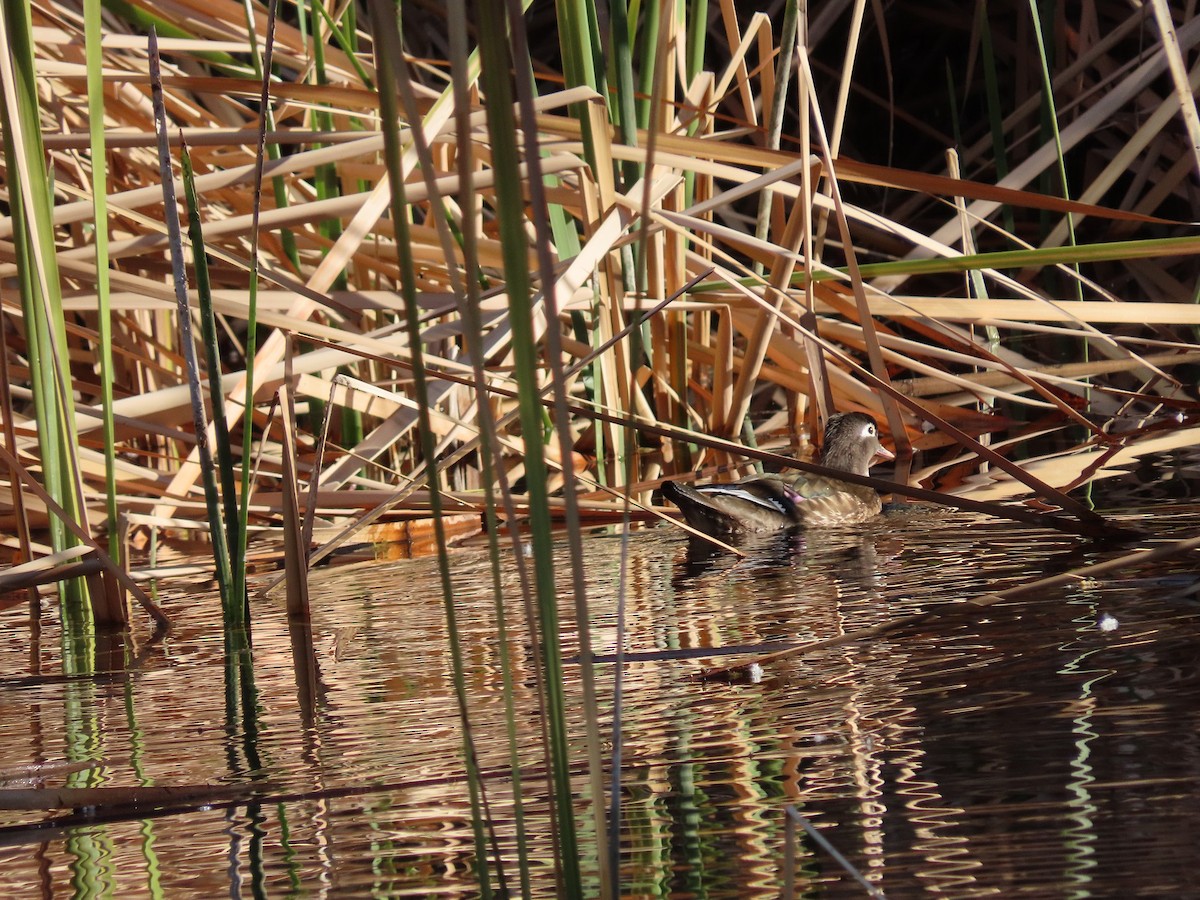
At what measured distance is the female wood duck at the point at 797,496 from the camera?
128 inches

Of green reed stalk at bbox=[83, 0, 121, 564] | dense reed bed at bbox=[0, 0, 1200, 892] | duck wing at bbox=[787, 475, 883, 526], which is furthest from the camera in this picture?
duck wing at bbox=[787, 475, 883, 526]

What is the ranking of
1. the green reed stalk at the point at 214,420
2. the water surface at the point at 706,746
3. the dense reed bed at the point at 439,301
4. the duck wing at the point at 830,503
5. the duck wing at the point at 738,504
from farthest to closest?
the duck wing at the point at 830,503
the duck wing at the point at 738,504
the dense reed bed at the point at 439,301
the green reed stalk at the point at 214,420
the water surface at the point at 706,746

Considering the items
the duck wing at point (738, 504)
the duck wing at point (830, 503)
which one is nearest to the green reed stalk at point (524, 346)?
the duck wing at point (738, 504)

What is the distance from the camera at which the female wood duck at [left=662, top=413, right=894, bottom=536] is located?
10.7 feet

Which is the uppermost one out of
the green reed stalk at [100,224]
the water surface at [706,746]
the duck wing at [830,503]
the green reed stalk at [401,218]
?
the green reed stalk at [100,224]

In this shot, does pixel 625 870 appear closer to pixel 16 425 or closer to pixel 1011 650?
pixel 1011 650

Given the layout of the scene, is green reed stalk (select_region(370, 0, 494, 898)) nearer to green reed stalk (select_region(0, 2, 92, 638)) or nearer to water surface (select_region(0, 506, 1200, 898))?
water surface (select_region(0, 506, 1200, 898))

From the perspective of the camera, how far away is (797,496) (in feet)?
12.0

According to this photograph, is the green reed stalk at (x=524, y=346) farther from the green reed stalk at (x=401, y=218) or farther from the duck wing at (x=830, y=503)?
the duck wing at (x=830, y=503)

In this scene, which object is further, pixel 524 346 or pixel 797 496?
pixel 797 496

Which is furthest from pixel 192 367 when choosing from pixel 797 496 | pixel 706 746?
pixel 797 496

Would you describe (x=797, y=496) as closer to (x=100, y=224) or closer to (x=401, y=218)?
(x=100, y=224)

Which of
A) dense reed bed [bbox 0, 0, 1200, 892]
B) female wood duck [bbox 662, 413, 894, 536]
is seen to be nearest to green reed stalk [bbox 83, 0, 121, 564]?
dense reed bed [bbox 0, 0, 1200, 892]

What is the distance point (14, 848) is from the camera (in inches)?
51.8
